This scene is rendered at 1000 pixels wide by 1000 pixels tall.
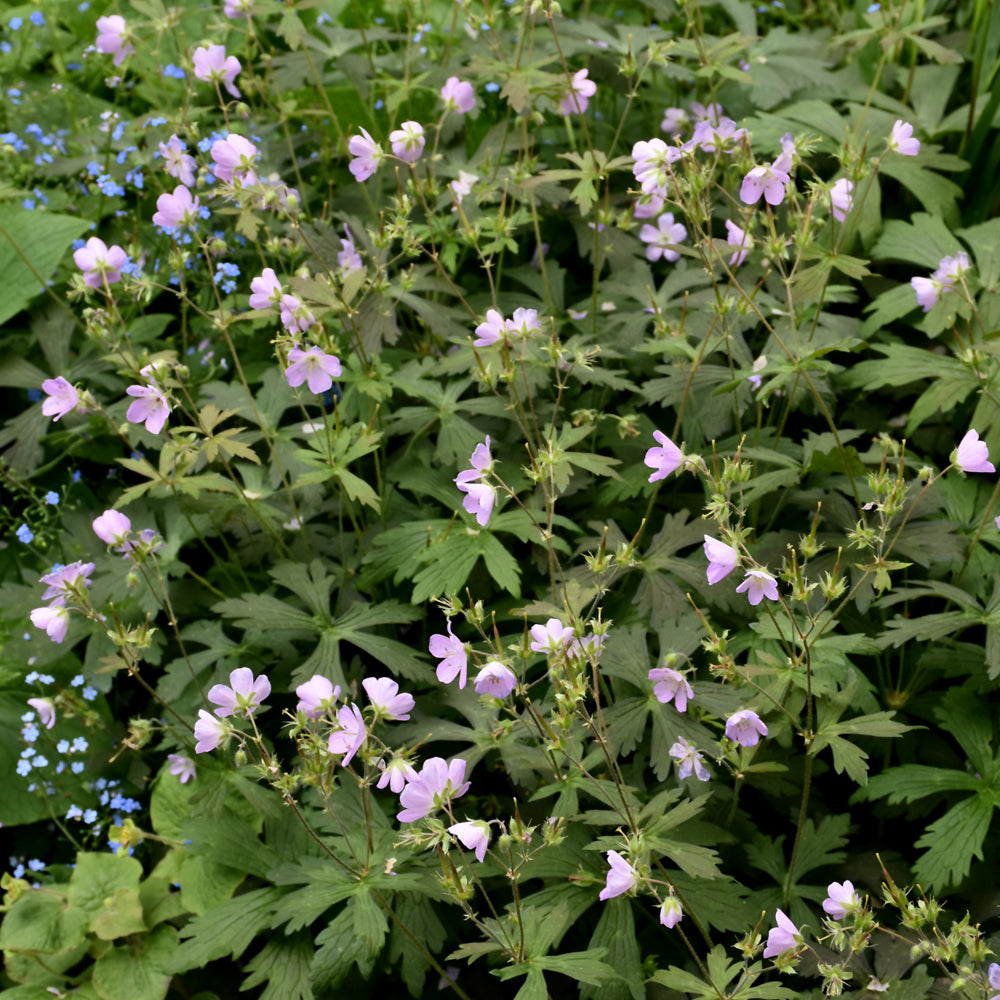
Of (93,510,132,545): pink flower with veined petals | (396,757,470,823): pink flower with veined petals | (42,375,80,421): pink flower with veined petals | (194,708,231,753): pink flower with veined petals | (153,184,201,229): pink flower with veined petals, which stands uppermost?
(153,184,201,229): pink flower with veined petals

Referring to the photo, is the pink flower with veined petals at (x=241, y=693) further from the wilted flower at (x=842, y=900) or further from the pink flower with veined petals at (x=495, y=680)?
the wilted flower at (x=842, y=900)

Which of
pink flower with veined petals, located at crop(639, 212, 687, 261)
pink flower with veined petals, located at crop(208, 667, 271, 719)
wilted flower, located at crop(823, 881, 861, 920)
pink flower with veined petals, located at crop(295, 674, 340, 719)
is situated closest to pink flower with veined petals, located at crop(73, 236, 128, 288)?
pink flower with veined petals, located at crop(208, 667, 271, 719)

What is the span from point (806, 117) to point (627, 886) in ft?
8.01

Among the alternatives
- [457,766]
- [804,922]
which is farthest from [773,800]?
[457,766]

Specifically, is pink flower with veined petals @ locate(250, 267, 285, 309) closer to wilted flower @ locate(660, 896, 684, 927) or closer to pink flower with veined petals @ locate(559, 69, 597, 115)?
pink flower with veined petals @ locate(559, 69, 597, 115)

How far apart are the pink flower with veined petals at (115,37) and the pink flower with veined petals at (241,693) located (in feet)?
6.05

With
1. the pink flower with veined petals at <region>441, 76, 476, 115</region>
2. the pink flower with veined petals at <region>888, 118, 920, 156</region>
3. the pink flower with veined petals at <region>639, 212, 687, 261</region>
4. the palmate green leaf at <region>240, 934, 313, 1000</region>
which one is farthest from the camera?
the pink flower with veined petals at <region>639, 212, 687, 261</region>

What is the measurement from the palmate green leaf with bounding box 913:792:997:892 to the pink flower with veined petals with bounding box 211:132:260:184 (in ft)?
6.66

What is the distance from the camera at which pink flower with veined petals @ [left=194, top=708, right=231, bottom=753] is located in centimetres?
178

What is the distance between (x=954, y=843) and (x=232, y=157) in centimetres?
213

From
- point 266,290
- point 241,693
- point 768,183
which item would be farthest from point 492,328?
point 241,693

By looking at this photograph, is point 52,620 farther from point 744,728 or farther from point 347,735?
point 744,728

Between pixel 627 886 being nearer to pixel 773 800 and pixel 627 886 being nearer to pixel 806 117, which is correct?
pixel 773 800

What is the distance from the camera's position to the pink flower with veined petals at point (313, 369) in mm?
2107
